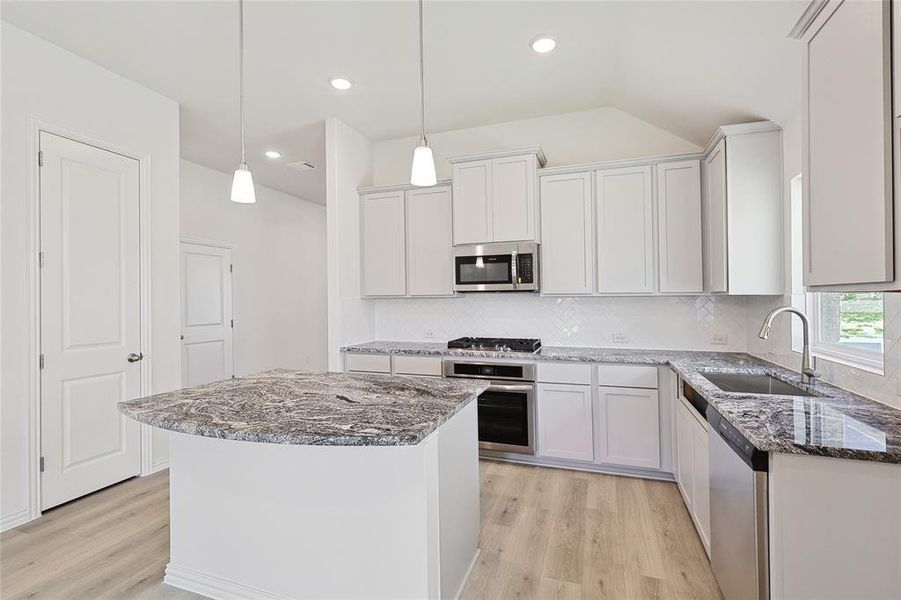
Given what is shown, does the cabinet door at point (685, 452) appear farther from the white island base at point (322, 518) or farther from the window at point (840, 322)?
the white island base at point (322, 518)

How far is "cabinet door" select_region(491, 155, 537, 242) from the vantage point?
3613 millimetres

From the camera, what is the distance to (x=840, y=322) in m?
2.26

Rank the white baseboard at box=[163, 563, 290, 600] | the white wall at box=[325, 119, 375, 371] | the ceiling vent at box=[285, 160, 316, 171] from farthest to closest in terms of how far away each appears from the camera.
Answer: the ceiling vent at box=[285, 160, 316, 171] → the white wall at box=[325, 119, 375, 371] → the white baseboard at box=[163, 563, 290, 600]

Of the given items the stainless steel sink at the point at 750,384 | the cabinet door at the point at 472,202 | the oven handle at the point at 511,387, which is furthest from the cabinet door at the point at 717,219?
the cabinet door at the point at 472,202

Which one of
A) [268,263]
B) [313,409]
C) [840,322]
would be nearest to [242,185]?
[313,409]

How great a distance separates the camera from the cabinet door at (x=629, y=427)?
10.2 ft

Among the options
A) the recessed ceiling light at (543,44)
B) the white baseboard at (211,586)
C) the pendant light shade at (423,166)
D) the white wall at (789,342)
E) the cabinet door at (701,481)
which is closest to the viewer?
the white wall at (789,342)

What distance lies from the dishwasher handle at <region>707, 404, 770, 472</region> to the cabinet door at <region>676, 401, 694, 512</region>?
0.65 metres

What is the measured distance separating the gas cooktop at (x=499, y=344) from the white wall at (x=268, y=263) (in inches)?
128

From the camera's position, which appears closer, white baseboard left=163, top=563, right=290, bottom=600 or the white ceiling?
white baseboard left=163, top=563, right=290, bottom=600

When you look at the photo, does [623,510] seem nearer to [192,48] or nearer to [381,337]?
[381,337]

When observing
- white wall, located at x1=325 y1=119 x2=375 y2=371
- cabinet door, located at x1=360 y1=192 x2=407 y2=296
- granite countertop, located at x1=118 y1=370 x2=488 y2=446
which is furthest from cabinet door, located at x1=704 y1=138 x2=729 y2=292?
white wall, located at x1=325 y1=119 x2=375 y2=371

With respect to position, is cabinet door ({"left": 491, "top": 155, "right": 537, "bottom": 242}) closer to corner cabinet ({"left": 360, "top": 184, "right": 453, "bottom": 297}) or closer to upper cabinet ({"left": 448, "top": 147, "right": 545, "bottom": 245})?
upper cabinet ({"left": 448, "top": 147, "right": 545, "bottom": 245})

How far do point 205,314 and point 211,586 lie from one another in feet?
13.0
